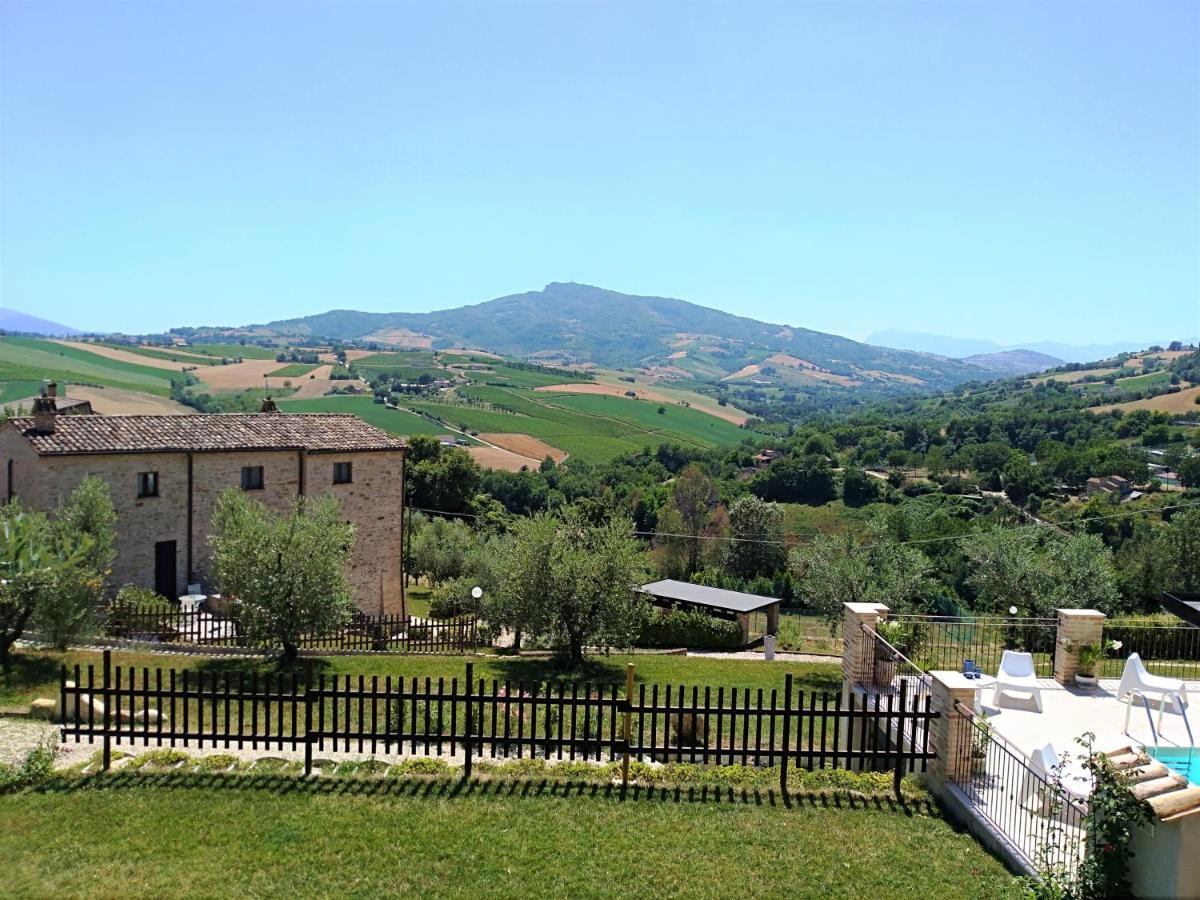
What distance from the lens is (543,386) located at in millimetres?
192000

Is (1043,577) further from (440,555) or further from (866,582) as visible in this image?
(440,555)

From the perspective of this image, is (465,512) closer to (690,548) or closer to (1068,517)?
(690,548)

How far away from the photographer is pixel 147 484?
2673 centimetres

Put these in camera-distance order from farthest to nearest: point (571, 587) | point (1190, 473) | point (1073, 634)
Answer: point (1190, 473) < point (571, 587) < point (1073, 634)

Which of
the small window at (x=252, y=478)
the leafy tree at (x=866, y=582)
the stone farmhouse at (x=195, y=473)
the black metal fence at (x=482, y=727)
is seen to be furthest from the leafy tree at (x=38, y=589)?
the leafy tree at (x=866, y=582)

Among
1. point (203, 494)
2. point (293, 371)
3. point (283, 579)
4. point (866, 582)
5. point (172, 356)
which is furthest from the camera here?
point (172, 356)

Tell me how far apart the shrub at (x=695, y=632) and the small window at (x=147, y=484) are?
16609 millimetres

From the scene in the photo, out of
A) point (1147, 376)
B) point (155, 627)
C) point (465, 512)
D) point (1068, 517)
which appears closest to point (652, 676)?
point (155, 627)

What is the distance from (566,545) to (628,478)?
84919mm

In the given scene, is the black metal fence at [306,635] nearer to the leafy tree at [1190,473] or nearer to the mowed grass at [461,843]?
the mowed grass at [461,843]

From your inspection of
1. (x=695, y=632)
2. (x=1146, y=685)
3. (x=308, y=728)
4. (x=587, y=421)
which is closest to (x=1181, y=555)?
(x=695, y=632)

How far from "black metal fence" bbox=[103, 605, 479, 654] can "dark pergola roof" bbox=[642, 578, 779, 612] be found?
25.5 feet

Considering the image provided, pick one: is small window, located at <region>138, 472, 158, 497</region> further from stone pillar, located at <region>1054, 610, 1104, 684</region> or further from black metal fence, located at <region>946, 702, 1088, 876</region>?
stone pillar, located at <region>1054, 610, 1104, 684</region>

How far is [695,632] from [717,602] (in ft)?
5.75
